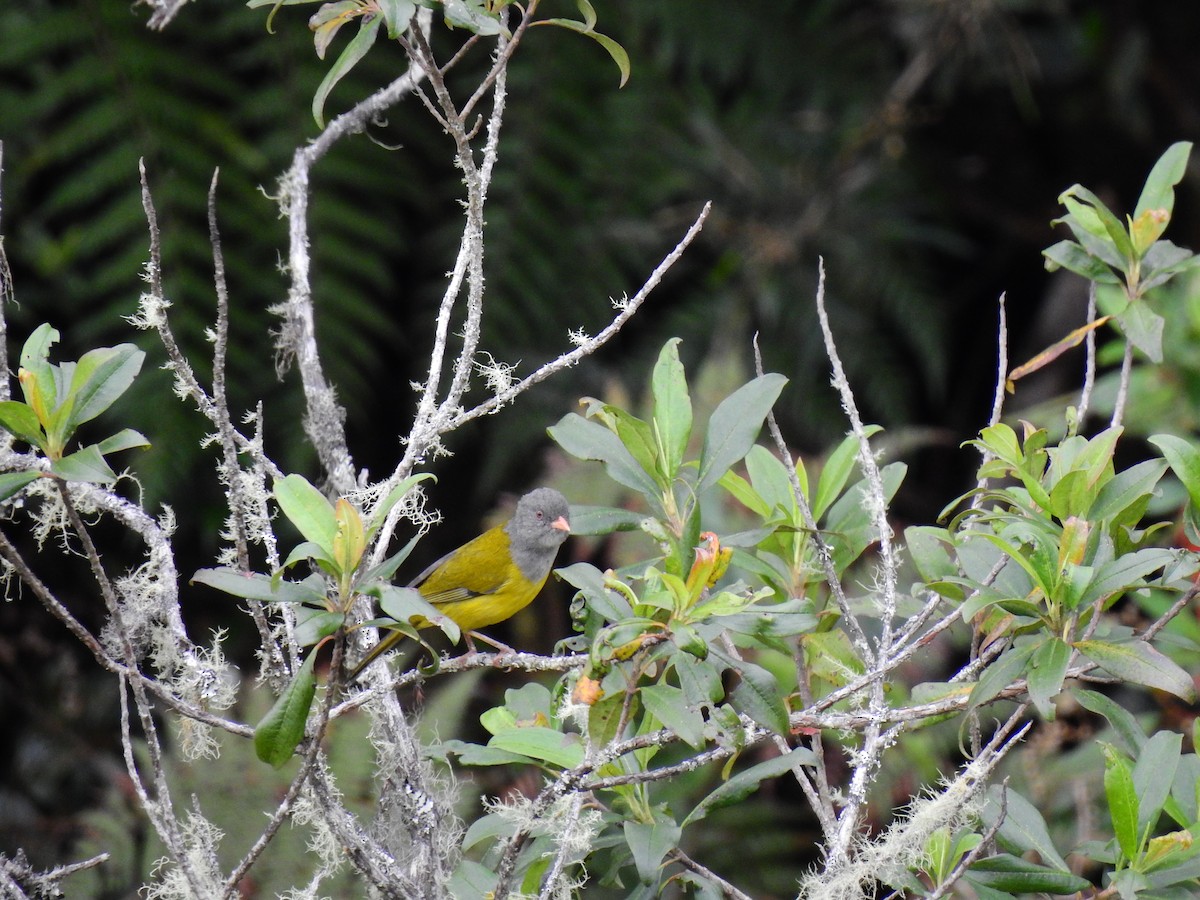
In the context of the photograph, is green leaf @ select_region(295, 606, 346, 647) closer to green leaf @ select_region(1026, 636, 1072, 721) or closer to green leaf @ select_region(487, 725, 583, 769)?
green leaf @ select_region(487, 725, 583, 769)

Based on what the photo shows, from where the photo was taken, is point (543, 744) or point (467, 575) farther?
point (467, 575)

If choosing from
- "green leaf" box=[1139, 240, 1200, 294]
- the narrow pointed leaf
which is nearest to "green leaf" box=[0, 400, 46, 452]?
the narrow pointed leaf

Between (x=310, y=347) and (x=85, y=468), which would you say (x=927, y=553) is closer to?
(x=310, y=347)

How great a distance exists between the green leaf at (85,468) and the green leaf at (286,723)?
0.26 meters

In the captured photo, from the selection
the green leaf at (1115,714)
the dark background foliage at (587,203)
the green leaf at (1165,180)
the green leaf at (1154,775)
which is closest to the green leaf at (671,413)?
the green leaf at (1115,714)

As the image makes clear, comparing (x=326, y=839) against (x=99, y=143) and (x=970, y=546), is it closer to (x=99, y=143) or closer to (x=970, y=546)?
(x=970, y=546)

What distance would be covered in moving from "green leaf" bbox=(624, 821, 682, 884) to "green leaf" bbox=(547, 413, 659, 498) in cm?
35

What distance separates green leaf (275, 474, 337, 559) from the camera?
3.50 ft

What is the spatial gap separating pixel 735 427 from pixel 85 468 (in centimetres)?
64

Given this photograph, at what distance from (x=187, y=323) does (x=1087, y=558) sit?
104 inches

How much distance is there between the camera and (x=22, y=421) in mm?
1060

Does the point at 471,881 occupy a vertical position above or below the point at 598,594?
below

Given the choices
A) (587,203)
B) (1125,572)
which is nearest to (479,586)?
(1125,572)

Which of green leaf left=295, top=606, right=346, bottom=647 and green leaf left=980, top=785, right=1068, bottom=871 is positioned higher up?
green leaf left=295, top=606, right=346, bottom=647
